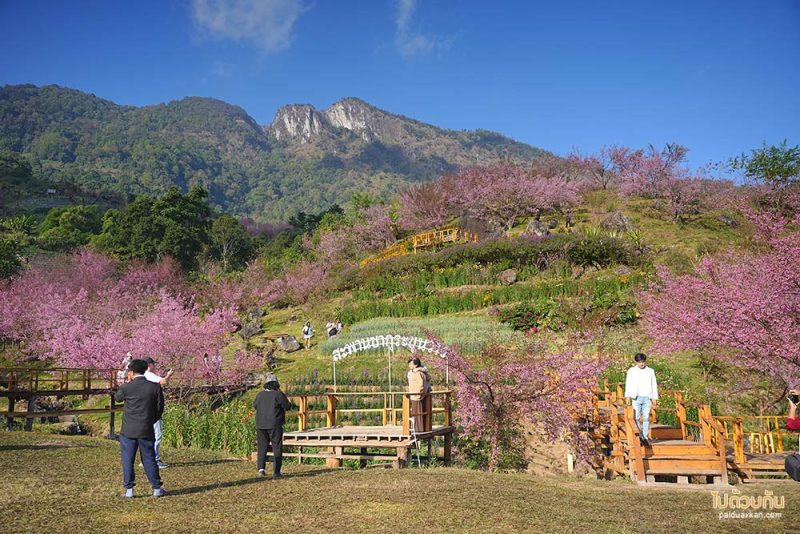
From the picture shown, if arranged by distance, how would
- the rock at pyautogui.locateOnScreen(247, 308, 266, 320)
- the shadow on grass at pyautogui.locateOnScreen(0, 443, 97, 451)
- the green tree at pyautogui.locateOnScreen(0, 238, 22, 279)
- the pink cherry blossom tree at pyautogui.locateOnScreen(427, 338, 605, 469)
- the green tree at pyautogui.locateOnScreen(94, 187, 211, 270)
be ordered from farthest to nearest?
the green tree at pyautogui.locateOnScreen(94, 187, 211, 270) < the green tree at pyautogui.locateOnScreen(0, 238, 22, 279) < the rock at pyautogui.locateOnScreen(247, 308, 266, 320) < the pink cherry blossom tree at pyautogui.locateOnScreen(427, 338, 605, 469) < the shadow on grass at pyautogui.locateOnScreen(0, 443, 97, 451)

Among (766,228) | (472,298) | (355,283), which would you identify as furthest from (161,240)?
(766,228)

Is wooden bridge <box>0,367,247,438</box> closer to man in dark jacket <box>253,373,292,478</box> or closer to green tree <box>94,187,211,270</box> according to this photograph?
man in dark jacket <box>253,373,292,478</box>

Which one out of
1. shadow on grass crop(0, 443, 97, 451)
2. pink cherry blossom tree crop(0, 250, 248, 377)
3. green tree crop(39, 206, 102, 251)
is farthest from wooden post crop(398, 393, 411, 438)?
green tree crop(39, 206, 102, 251)

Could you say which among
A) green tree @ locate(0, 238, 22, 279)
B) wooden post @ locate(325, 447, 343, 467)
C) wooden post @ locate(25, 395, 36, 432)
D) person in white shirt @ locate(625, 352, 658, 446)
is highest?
green tree @ locate(0, 238, 22, 279)

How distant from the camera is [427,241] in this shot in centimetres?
4159

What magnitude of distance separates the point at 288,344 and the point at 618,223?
21.8 metres

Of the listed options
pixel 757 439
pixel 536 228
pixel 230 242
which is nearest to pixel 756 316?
pixel 757 439

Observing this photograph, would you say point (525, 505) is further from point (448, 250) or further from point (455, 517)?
point (448, 250)

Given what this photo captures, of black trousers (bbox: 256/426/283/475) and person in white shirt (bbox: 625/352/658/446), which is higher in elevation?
person in white shirt (bbox: 625/352/658/446)

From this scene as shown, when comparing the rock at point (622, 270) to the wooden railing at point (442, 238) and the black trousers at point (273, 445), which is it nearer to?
the wooden railing at point (442, 238)

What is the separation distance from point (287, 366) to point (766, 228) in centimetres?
1842

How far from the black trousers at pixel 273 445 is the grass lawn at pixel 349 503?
0.27 m

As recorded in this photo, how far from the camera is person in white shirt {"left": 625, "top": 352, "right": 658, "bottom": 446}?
31.6ft

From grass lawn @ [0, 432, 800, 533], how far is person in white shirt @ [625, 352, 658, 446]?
1.06 m
